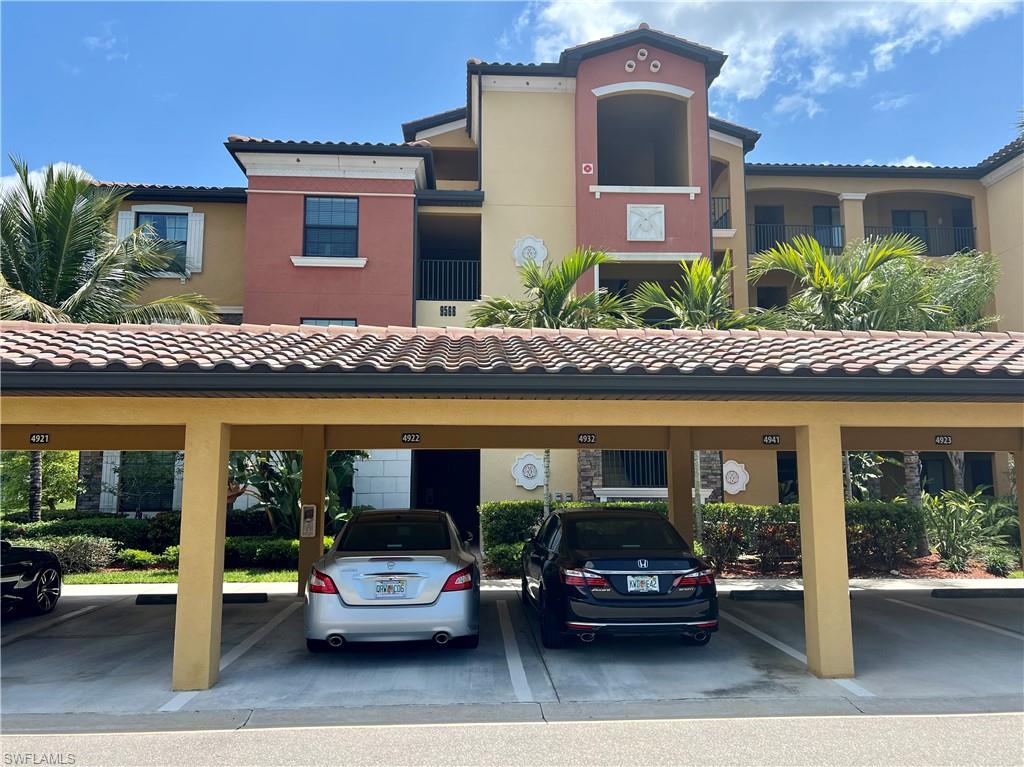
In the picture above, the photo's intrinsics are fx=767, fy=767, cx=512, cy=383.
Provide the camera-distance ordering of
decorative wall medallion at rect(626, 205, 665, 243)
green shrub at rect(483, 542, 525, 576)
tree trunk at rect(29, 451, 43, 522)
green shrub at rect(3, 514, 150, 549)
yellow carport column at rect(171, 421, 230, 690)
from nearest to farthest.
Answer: yellow carport column at rect(171, 421, 230, 690) → green shrub at rect(483, 542, 525, 576) → green shrub at rect(3, 514, 150, 549) → tree trunk at rect(29, 451, 43, 522) → decorative wall medallion at rect(626, 205, 665, 243)

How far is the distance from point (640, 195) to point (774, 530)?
348 inches

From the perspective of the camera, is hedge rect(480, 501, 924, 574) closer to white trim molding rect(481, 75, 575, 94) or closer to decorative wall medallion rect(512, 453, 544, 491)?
decorative wall medallion rect(512, 453, 544, 491)

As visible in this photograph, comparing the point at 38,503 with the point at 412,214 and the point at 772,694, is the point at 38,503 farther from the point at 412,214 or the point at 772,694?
the point at 772,694

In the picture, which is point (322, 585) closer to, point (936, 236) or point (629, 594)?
point (629, 594)

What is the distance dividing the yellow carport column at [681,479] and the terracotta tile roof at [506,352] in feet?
9.04

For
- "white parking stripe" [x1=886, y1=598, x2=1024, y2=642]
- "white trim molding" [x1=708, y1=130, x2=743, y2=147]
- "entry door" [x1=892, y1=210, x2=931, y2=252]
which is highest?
"white trim molding" [x1=708, y1=130, x2=743, y2=147]

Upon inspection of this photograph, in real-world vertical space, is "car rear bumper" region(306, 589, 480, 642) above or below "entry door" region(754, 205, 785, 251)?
below

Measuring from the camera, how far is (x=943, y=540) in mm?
15469

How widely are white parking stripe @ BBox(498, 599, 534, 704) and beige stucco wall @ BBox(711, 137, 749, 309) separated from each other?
44.0 ft

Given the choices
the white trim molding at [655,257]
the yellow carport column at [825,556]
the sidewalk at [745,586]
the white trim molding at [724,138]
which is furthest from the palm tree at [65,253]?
the white trim molding at [724,138]

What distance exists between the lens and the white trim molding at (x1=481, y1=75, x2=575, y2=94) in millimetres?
19672

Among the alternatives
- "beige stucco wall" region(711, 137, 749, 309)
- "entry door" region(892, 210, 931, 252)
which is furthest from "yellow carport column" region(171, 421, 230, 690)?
"entry door" region(892, 210, 931, 252)

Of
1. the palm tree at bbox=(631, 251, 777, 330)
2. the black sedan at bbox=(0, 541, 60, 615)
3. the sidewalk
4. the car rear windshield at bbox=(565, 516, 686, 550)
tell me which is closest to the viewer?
the car rear windshield at bbox=(565, 516, 686, 550)

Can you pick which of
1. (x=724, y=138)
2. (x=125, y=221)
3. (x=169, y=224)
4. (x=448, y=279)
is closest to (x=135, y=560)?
(x=169, y=224)
